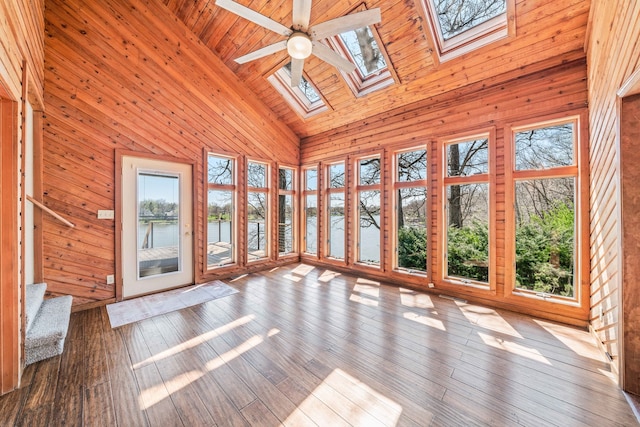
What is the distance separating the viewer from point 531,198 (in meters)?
3.49

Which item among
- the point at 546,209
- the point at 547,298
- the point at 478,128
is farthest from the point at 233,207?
the point at 547,298

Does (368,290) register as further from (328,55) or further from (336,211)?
(328,55)

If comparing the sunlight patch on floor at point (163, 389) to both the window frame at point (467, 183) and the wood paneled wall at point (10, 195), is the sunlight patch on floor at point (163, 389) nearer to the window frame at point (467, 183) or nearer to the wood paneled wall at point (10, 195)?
the wood paneled wall at point (10, 195)

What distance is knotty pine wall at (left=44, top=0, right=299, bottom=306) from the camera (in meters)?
3.38

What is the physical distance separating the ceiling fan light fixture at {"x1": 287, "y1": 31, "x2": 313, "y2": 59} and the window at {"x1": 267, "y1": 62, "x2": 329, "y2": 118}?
7.69ft

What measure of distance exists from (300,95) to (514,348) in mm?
5555

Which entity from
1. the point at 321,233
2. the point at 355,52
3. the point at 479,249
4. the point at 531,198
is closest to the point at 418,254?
the point at 479,249

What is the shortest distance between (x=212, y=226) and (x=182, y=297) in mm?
1484

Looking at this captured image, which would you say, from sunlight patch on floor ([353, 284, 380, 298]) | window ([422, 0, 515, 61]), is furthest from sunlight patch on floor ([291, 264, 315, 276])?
window ([422, 0, 515, 61])

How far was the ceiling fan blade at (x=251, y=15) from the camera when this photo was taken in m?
2.36

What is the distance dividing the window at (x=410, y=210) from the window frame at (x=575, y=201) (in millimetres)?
1240

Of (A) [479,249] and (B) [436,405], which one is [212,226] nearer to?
(B) [436,405]

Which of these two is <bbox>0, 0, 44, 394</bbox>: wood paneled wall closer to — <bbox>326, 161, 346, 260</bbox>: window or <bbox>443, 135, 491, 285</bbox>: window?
<bbox>326, 161, 346, 260</bbox>: window

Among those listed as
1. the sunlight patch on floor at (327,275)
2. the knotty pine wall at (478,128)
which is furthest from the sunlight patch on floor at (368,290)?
the sunlight patch on floor at (327,275)
